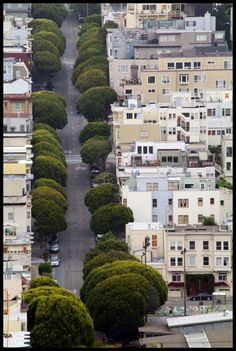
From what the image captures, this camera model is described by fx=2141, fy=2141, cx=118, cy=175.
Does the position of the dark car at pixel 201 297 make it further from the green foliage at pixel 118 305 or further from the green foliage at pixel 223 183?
the green foliage at pixel 223 183

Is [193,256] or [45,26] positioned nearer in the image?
[193,256]

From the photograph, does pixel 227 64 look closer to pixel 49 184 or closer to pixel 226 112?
pixel 226 112

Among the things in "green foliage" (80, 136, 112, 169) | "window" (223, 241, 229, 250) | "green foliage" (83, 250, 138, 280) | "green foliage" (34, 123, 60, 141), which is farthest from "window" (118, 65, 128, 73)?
"green foliage" (83, 250, 138, 280)

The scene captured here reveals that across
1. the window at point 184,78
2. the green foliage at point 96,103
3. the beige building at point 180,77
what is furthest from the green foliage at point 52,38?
the window at point 184,78

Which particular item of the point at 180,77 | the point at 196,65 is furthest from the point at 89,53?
the point at 180,77

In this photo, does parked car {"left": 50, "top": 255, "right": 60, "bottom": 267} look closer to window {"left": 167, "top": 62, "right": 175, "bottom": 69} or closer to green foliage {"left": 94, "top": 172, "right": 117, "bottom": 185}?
green foliage {"left": 94, "top": 172, "right": 117, "bottom": 185}

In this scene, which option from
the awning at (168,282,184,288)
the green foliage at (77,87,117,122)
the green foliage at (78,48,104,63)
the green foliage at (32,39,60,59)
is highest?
the green foliage at (32,39,60,59)

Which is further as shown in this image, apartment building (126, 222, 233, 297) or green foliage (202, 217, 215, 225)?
green foliage (202, 217, 215, 225)
